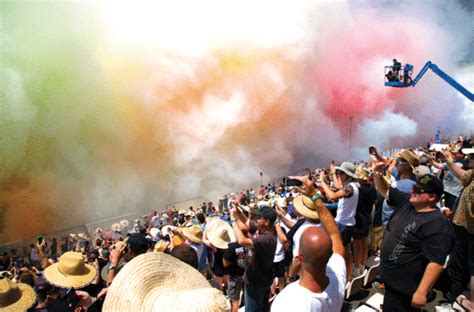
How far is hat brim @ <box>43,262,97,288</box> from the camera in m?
2.41

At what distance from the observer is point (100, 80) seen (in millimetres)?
15398

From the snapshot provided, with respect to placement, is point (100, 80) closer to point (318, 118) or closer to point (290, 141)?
point (290, 141)

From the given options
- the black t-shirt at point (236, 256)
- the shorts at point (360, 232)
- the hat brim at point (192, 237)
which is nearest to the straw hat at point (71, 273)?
the hat brim at point (192, 237)

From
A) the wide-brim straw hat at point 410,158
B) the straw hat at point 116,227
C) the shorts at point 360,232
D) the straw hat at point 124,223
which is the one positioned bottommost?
the straw hat at point 116,227

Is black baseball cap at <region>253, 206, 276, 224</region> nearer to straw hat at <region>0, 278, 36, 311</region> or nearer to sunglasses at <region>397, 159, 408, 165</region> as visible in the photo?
sunglasses at <region>397, 159, 408, 165</region>

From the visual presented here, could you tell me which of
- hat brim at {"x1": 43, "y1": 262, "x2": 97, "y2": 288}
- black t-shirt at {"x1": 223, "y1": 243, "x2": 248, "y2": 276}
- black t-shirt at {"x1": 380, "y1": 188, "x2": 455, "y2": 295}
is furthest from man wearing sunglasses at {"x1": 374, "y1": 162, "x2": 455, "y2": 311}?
hat brim at {"x1": 43, "y1": 262, "x2": 97, "y2": 288}

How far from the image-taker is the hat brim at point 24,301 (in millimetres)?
2459

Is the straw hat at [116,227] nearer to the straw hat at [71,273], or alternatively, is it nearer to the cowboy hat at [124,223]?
the cowboy hat at [124,223]

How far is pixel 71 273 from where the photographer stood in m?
2.56

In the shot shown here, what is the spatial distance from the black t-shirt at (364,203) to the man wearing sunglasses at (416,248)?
1.30 m

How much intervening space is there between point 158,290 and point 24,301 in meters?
1.62

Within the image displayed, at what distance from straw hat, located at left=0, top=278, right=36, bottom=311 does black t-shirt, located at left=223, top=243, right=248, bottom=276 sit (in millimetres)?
1586

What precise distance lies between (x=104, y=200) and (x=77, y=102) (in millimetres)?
4464

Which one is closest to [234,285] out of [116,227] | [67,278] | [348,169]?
[67,278]
